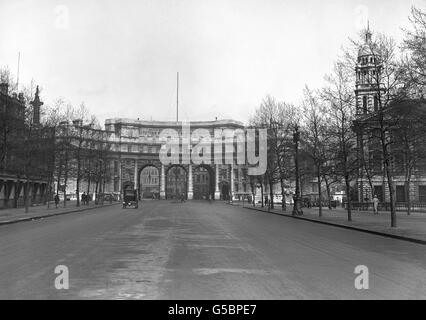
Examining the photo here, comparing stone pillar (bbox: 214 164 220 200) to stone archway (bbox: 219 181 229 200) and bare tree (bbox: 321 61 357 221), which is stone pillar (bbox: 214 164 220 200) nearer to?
stone archway (bbox: 219 181 229 200)

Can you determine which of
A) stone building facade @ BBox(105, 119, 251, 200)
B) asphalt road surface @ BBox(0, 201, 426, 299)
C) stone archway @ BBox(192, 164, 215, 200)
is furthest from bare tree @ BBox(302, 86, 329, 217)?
stone archway @ BBox(192, 164, 215, 200)

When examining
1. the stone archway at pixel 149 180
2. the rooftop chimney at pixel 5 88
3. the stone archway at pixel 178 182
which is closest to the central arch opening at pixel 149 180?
the stone archway at pixel 149 180

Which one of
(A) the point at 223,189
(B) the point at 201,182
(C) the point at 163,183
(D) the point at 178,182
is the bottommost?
(A) the point at 223,189

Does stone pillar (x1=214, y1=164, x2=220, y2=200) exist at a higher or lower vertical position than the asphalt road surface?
higher

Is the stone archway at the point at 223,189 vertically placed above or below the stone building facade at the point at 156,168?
below

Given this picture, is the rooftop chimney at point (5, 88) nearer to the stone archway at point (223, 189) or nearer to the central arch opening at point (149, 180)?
the stone archway at point (223, 189)

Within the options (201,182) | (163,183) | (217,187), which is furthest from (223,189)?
(163,183)

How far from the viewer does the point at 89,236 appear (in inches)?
834

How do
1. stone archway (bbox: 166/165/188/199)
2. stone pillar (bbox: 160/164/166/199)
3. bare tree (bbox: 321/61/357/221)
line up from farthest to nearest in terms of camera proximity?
stone archway (bbox: 166/165/188/199), stone pillar (bbox: 160/164/166/199), bare tree (bbox: 321/61/357/221)

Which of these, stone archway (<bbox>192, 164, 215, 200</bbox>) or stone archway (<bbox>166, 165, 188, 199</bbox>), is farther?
stone archway (<bbox>192, 164, 215, 200</bbox>)

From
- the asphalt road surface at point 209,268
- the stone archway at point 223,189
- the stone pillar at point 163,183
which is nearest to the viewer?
the asphalt road surface at point 209,268

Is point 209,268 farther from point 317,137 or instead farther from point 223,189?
point 223,189
